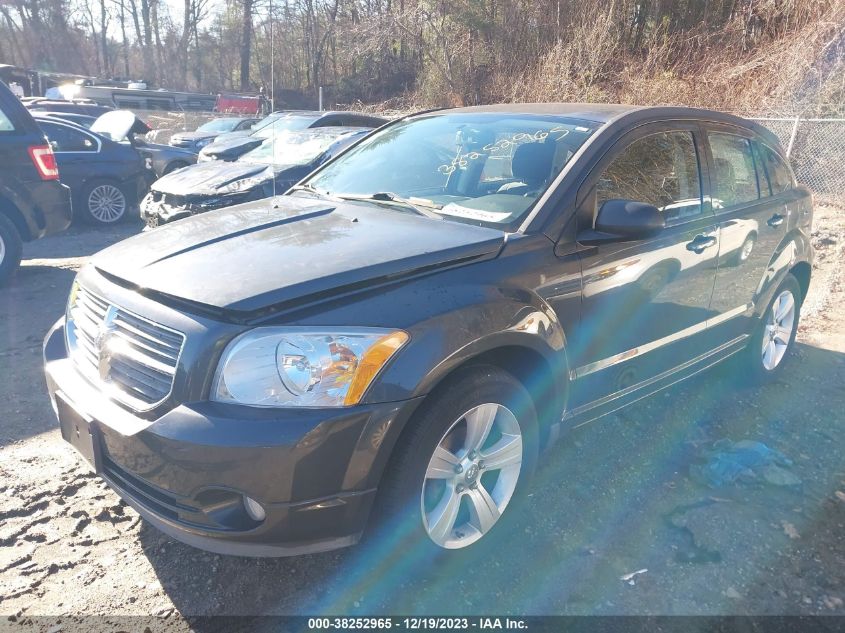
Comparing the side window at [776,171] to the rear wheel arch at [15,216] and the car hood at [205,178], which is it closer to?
the car hood at [205,178]

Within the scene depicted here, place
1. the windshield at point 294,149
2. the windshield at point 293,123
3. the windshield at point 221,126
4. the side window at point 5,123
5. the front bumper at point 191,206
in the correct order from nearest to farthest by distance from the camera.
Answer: the side window at point 5,123 < the front bumper at point 191,206 < the windshield at point 294,149 < the windshield at point 293,123 < the windshield at point 221,126

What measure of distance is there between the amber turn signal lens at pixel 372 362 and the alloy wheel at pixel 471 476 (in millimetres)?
425

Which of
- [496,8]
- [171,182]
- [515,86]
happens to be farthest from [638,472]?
[496,8]

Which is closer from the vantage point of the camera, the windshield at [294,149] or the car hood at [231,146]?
the windshield at [294,149]

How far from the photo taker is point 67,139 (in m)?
9.27

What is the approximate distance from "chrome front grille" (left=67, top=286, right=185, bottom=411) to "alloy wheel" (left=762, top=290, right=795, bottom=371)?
395cm

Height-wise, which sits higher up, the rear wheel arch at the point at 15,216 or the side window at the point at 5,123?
the side window at the point at 5,123

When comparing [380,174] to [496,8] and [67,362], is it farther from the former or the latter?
[496,8]

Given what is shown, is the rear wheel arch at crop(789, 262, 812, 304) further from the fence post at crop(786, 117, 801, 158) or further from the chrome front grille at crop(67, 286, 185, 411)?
the fence post at crop(786, 117, 801, 158)

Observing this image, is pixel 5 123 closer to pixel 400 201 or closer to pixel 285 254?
pixel 400 201

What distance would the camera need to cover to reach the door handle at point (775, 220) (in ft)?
13.4

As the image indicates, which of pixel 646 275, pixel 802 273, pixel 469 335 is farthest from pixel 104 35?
pixel 469 335

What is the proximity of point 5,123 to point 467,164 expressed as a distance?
16.7 ft

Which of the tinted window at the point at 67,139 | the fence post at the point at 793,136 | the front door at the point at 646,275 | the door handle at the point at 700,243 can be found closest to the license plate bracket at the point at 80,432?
the front door at the point at 646,275
